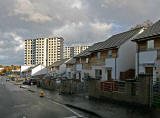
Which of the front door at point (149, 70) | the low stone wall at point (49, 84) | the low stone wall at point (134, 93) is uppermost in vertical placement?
the front door at point (149, 70)

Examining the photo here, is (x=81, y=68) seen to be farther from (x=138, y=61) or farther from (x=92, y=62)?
(x=138, y=61)

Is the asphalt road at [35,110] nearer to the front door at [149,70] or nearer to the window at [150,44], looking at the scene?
the front door at [149,70]

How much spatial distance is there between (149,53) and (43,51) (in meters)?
155

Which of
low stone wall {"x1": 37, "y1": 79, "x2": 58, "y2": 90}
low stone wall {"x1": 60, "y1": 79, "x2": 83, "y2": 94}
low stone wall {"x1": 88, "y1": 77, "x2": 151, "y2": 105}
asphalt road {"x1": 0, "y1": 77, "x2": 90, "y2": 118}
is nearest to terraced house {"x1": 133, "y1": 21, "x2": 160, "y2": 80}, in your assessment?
low stone wall {"x1": 88, "y1": 77, "x2": 151, "y2": 105}

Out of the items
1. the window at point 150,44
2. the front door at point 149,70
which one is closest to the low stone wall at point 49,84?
the front door at point 149,70

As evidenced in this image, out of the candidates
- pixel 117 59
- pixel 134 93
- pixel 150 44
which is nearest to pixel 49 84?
pixel 117 59

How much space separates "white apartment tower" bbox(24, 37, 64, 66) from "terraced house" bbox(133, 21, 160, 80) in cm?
14786

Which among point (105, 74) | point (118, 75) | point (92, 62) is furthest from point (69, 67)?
point (118, 75)

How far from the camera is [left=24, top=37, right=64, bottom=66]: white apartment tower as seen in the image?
16750 cm

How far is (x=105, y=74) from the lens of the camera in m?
27.9

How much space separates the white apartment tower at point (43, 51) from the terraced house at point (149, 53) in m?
148

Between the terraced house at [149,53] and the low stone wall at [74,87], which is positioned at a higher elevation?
the terraced house at [149,53]

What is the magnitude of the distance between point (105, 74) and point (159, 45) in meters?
10.6

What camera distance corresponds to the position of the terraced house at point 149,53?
1898cm
